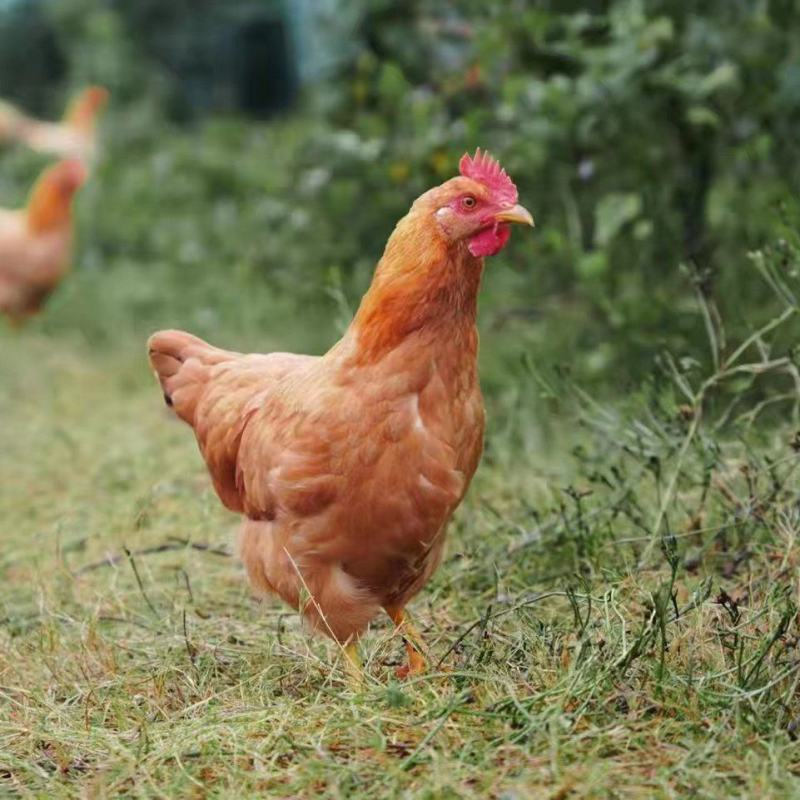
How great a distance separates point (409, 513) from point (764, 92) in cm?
249

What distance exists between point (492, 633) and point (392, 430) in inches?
18.6

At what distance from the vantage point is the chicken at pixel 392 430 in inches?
103

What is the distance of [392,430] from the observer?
2596mm

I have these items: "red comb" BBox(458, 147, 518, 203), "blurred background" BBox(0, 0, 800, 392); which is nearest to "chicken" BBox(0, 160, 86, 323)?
"blurred background" BBox(0, 0, 800, 392)

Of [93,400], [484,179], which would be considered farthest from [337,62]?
[484,179]

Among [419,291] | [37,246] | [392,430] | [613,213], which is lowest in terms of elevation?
[37,246]

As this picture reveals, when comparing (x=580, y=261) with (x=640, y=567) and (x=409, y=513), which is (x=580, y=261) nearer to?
(x=640, y=567)

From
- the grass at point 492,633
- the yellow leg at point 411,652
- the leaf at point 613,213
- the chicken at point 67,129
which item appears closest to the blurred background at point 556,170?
the leaf at point 613,213

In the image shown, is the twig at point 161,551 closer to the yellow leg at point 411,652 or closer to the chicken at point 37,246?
the yellow leg at point 411,652

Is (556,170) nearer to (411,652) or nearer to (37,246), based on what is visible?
(411,652)

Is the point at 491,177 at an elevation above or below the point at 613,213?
above

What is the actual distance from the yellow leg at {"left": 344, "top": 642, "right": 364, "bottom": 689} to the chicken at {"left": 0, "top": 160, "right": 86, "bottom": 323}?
4.93 metres

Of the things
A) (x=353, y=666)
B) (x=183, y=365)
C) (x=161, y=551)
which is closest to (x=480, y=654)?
(x=353, y=666)

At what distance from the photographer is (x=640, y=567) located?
2986 mm
